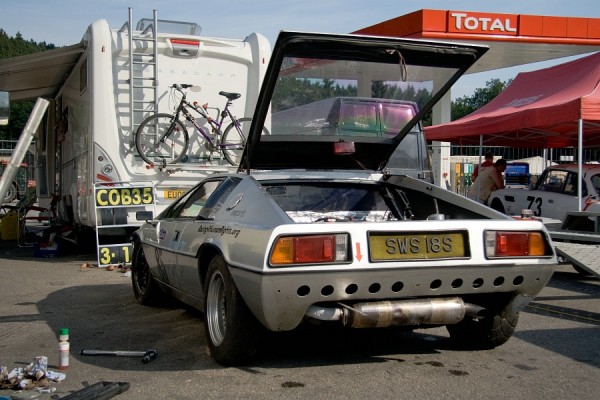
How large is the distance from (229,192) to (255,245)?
1092mm

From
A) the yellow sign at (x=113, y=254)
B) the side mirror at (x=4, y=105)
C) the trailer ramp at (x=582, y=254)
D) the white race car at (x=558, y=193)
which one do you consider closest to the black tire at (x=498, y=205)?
the white race car at (x=558, y=193)

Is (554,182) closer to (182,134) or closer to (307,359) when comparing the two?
(182,134)

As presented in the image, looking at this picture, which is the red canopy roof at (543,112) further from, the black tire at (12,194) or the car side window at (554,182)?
the black tire at (12,194)

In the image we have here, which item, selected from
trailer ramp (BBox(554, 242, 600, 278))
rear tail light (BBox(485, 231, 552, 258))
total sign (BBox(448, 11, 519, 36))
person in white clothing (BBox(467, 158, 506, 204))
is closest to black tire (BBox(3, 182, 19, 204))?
person in white clothing (BBox(467, 158, 506, 204))

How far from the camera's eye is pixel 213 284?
16.7 ft

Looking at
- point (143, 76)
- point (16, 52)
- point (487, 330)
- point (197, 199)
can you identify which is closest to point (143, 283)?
point (197, 199)

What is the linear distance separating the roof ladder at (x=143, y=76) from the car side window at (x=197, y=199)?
444 cm

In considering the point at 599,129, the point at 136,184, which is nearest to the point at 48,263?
the point at 136,184

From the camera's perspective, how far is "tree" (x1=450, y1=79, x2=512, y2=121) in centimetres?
8575

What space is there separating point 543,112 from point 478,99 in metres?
84.8

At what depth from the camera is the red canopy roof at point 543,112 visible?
38.7ft

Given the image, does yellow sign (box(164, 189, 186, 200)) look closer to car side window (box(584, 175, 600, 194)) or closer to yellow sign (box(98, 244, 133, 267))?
yellow sign (box(98, 244, 133, 267))

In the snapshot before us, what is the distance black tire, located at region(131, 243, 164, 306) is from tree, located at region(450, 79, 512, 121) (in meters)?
79.4

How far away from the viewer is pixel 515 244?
4.73 m
